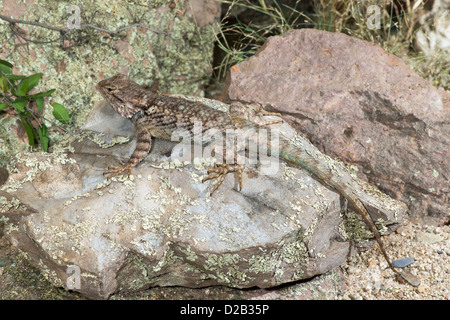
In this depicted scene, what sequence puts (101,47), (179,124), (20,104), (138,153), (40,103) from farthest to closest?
1. (101,47)
2. (40,103)
3. (20,104)
4. (179,124)
5. (138,153)

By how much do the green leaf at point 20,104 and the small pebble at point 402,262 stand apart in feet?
10.7

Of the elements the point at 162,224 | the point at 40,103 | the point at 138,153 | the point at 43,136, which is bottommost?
the point at 162,224

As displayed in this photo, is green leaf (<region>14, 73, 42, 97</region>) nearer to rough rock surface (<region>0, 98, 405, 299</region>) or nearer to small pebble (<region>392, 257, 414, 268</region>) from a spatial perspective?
rough rock surface (<region>0, 98, 405, 299</region>)

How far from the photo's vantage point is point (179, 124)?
376 centimetres

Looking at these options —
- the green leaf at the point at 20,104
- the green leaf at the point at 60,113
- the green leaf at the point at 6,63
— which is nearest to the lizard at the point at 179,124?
the green leaf at the point at 60,113

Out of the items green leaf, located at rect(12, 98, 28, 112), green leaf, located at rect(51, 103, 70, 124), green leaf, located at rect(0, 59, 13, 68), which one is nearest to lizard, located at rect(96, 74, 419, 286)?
green leaf, located at rect(51, 103, 70, 124)

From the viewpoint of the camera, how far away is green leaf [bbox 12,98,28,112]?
3831 millimetres

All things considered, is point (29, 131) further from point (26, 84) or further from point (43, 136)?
point (26, 84)

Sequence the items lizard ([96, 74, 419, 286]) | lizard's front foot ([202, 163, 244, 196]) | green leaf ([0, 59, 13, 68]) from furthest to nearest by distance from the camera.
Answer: green leaf ([0, 59, 13, 68]), lizard ([96, 74, 419, 286]), lizard's front foot ([202, 163, 244, 196])

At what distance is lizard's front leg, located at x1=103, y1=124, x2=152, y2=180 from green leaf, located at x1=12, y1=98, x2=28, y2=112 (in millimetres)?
1011

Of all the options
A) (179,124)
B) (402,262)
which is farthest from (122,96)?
(402,262)

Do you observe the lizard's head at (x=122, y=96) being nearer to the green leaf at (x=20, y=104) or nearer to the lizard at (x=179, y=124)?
the lizard at (x=179, y=124)

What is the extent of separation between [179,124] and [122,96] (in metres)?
0.55

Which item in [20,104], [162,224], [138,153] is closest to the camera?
[162,224]
